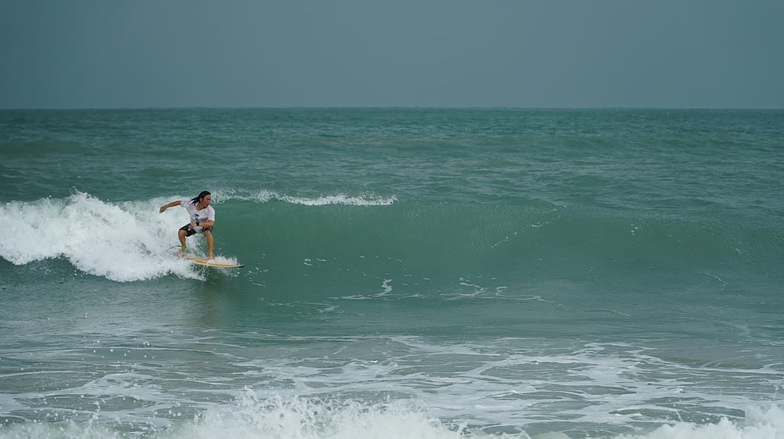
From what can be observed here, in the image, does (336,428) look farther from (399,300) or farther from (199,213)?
(199,213)

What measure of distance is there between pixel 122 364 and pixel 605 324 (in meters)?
5.90

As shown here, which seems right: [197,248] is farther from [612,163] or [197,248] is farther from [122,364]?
[612,163]

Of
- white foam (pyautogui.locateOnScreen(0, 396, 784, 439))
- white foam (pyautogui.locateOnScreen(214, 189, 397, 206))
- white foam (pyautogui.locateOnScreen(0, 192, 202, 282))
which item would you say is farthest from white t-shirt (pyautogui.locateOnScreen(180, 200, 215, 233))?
white foam (pyautogui.locateOnScreen(0, 396, 784, 439))

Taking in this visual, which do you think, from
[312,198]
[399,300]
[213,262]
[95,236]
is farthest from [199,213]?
[312,198]

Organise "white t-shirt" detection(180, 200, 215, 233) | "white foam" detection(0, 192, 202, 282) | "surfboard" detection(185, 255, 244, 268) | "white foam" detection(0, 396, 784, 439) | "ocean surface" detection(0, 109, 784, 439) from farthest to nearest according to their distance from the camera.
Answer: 1. "white foam" detection(0, 192, 202, 282)
2. "surfboard" detection(185, 255, 244, 268)
3. "white t-shirt" detection(180, 200, 215, 233)
4. "ocean surface" detection(0, 109, 784, 439)
5. "white foam" detection(0, 396, 784, 439)

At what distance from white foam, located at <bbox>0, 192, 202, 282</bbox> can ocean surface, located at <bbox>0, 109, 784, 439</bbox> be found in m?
0.05

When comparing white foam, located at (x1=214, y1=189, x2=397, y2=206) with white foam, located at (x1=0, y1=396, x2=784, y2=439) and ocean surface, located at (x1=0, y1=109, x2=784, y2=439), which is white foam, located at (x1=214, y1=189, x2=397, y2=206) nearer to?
ocean surface, located at (x1=0, y1=109, x2=784, y2=439)

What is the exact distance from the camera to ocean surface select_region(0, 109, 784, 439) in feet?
24.1

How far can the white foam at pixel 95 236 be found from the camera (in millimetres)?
13977

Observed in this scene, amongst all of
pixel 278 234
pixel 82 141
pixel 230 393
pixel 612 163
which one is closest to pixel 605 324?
pixel 230 393

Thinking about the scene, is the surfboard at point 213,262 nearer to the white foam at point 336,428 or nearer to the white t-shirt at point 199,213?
the white t-shirt at point 199,213

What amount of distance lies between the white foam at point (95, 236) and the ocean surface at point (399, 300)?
5cm

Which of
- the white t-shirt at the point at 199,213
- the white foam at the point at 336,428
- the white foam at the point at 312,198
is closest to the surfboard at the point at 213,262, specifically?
the white t-shirt at the point at 199,213

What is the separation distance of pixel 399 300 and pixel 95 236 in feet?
20.3
